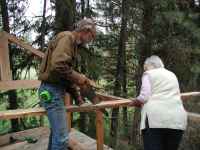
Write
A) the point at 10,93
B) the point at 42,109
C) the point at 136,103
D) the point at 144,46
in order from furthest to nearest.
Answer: the point at 10,93
the point at 144,46
the point at 136,103
the point at 42,109

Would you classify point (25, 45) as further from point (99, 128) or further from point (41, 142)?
point (99, 128)

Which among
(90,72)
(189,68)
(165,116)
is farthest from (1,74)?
(189,68)

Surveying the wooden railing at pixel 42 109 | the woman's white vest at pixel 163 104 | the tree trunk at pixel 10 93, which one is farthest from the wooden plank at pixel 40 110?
the tree trunk at pixel 10 93

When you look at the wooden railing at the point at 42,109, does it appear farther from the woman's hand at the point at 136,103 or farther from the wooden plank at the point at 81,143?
the wooden plank at the point at 81,143

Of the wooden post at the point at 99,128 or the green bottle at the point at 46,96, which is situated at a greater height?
the green bottle at the point at 46,96

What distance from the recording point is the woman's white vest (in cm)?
427

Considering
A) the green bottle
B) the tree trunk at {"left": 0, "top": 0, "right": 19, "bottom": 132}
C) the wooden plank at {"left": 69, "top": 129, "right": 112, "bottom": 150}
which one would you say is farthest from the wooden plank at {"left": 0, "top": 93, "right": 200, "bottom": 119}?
the tree trunk at {"left": 0, "top": 0, "right": 19, "bottom": 132}

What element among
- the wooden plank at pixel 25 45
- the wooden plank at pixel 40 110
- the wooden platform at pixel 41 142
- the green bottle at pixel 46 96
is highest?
the wooden plank at pixel 25 45

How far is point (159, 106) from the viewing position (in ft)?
14.0

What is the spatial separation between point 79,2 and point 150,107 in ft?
20.3

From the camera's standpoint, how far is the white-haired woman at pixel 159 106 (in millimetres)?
4273

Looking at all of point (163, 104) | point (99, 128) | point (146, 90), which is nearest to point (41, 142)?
point (99, 128)

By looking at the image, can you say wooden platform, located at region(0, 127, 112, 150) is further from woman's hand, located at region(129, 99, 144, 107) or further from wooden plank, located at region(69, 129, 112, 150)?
woman's hand, located at region(129, 99, 144, 107)

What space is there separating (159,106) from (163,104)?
0.05 meters
